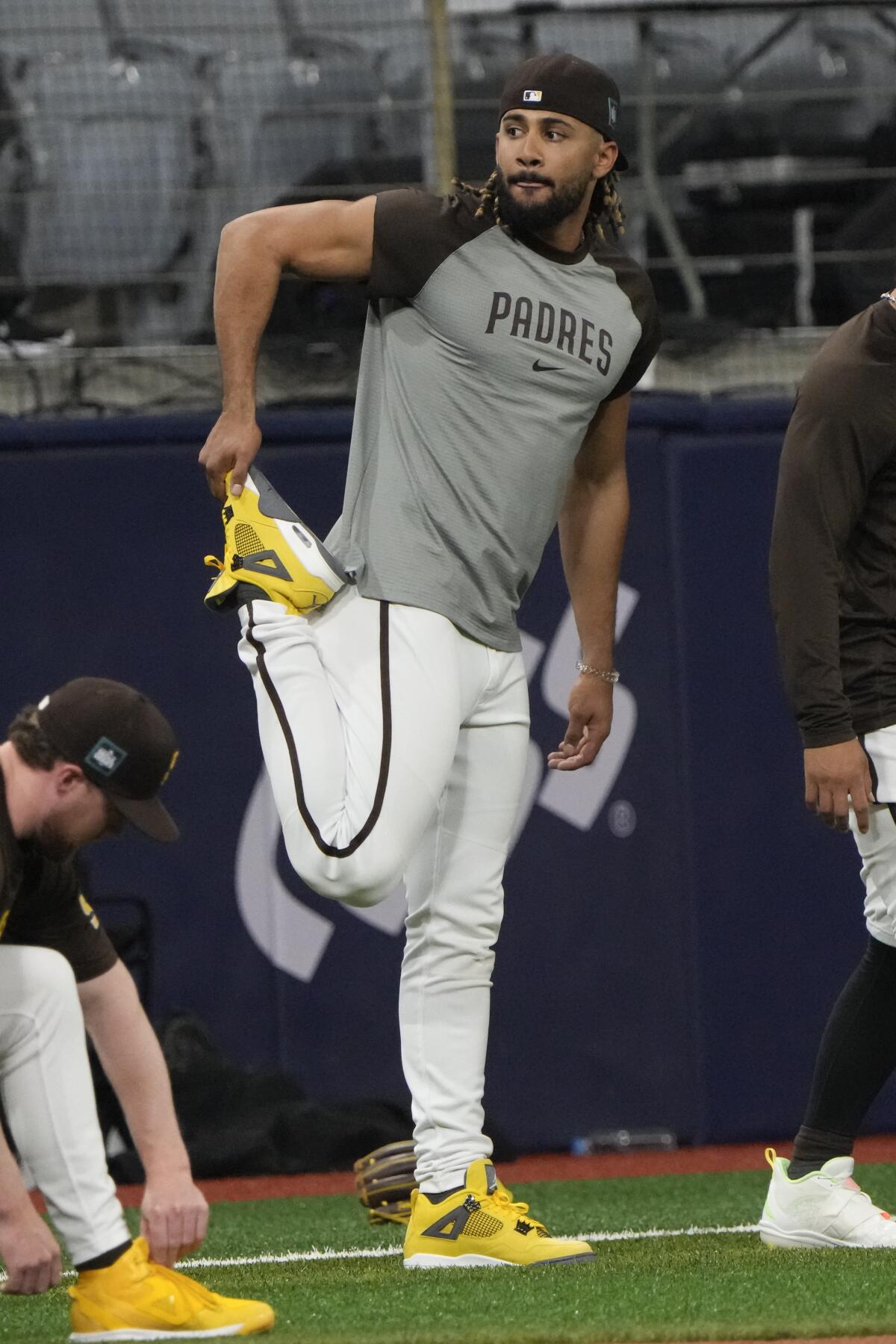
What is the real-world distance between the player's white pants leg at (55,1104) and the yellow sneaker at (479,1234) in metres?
0.74

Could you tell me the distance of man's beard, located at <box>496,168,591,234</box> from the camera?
11.4ft

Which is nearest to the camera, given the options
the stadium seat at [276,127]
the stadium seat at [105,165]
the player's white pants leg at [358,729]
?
the player's white pants leg at [358,729]

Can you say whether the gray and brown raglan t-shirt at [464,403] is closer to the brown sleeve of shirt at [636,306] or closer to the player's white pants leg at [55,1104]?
the brown sleeve of shirt at [636,306]

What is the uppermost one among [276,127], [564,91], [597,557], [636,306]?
[276,127]

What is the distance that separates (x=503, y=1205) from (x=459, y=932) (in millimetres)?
469

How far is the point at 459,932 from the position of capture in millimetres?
3492

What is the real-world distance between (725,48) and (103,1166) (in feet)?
17.7

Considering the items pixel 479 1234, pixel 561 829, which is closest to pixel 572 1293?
pixel 479 1234

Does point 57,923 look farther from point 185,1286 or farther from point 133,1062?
point 185,1286

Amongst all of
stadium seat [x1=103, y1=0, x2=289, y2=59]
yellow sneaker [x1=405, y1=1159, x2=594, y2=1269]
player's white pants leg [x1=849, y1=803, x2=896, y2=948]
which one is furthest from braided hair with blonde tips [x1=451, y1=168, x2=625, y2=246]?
stadium seat [x1=103, y1=0, x2=289, y2=59]

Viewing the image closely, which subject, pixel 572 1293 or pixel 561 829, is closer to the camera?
pixel 572 1293

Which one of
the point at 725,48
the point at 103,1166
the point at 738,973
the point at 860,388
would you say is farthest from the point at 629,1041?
the point at 725,48

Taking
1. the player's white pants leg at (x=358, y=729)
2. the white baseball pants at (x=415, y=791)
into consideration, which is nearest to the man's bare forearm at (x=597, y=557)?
the white baseball pants at (x=415, y=791)

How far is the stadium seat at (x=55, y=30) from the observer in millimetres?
6699
